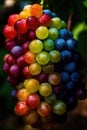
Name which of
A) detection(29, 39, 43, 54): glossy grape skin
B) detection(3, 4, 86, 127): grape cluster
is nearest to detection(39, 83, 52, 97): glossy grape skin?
detection(3, 4, 86, 127): grape cluster

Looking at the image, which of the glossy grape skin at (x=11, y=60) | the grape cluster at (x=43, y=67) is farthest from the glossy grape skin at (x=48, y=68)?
the glossy grape skin at (x=11, y=60)

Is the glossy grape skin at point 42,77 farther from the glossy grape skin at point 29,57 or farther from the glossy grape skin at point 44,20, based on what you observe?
the glossy grape skin at point 44,20

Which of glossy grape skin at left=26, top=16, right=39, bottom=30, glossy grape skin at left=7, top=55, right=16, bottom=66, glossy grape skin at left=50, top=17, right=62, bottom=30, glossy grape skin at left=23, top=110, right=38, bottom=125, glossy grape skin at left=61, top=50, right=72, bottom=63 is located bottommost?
glossy grape skin at left=23, top=110, right=38, bottom=125

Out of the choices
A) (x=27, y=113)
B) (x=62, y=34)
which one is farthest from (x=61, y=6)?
(x=27, y=113)

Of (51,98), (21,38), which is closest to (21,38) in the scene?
(21,38)

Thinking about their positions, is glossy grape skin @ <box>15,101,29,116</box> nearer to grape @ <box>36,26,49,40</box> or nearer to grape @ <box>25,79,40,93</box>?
grape @ <box>25,79,40,93</box>

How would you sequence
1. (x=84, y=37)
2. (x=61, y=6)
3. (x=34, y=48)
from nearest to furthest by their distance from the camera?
(x=34, y=48) → (x=61, y=6) → (x=84, y=37)

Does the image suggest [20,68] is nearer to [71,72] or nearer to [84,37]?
[71,72]

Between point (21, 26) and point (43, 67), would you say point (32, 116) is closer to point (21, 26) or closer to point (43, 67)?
point (43, 67)
